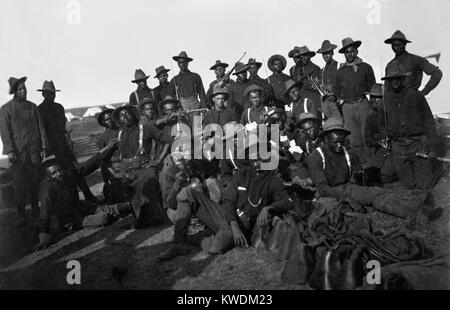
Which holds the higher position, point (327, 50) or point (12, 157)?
point (327, 50)

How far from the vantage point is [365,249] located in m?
4.77

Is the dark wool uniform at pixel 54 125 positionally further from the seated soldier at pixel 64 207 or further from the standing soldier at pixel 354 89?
the standing soldier at pixel 354 89

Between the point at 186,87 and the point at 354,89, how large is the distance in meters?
4.05

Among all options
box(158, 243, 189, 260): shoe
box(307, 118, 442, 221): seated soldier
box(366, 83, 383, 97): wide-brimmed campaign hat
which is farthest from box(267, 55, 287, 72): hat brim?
box(158, 243, 189, 260): shoe

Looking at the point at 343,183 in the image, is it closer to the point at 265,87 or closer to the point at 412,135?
the point at 412,135

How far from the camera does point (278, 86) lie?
1138 cm

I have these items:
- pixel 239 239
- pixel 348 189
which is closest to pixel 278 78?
pixel 348 189

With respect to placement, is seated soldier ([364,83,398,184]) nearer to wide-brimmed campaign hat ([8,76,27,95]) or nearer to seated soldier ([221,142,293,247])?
seated soldier ([221,142,293,247])

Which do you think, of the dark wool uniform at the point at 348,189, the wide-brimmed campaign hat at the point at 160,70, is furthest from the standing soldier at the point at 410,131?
the wide-brimmed campaign hat at the point at 160,70

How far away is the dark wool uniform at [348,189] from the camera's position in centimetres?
620

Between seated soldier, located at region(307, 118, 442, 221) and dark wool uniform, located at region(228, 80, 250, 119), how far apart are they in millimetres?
4163
